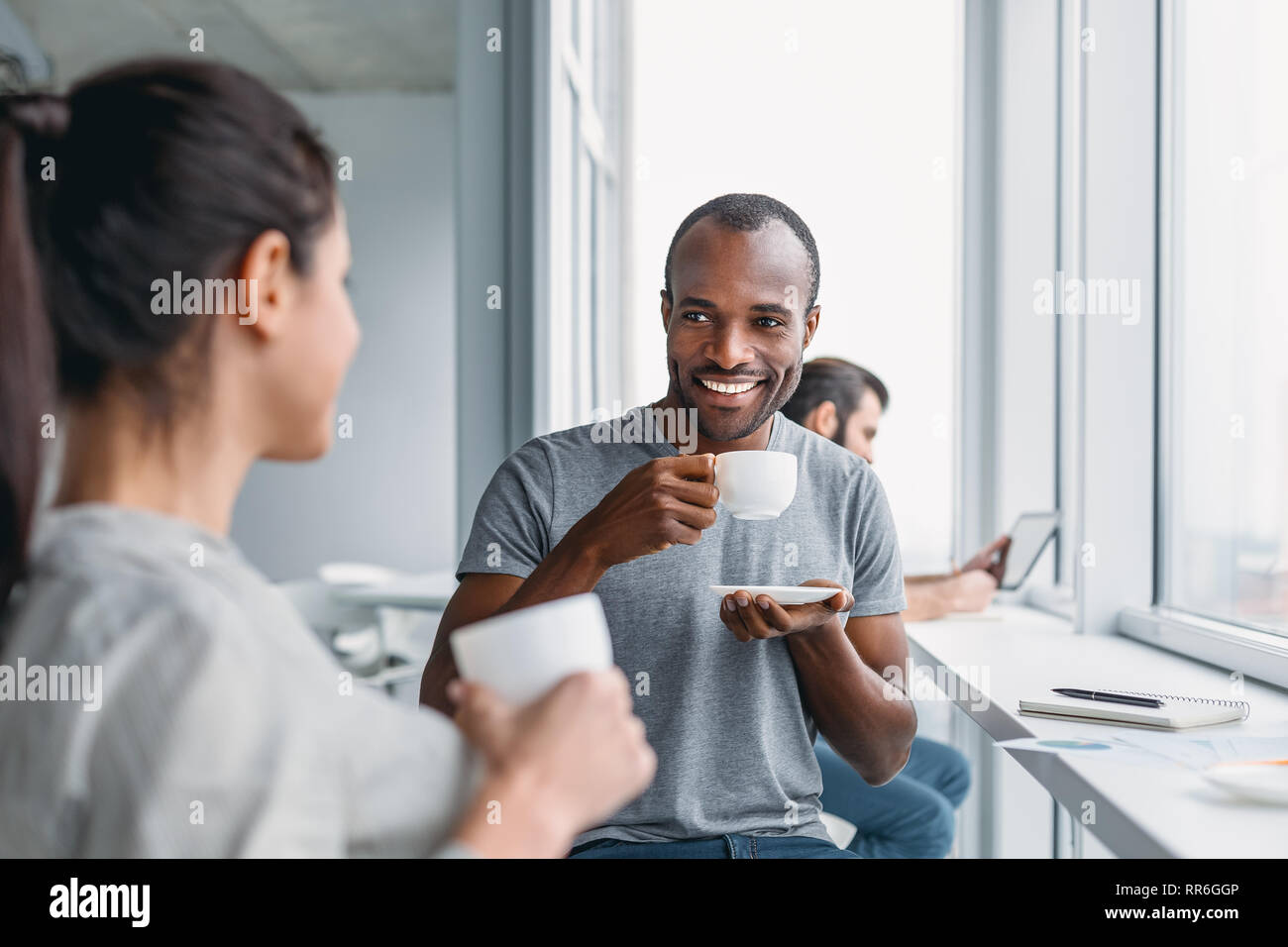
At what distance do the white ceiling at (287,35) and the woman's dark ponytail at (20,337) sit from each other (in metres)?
3.87

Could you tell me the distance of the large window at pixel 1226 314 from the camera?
1.49 metres

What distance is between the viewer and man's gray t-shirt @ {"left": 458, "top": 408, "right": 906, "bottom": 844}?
45.2 inches

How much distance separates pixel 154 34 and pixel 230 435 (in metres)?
4.50

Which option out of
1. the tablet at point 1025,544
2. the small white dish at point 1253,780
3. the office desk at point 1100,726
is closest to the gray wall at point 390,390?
the tablet at point 1025,544

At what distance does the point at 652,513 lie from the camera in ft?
3.31

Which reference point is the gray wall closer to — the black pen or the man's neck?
the man's neck

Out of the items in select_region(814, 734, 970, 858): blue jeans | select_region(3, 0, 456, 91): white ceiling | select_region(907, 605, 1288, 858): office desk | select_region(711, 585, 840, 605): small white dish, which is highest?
select_region(3, 0, 456, 91): white ceiling

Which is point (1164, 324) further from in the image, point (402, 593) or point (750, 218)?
point (402, 593)

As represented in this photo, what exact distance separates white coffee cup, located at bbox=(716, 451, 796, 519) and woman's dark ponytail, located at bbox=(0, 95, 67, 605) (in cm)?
67

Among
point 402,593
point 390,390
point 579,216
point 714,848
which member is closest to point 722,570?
point 714,848

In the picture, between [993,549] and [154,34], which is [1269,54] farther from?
[154,34]

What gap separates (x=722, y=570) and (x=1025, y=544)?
A: 1.28m

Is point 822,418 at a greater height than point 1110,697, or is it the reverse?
point 822,418

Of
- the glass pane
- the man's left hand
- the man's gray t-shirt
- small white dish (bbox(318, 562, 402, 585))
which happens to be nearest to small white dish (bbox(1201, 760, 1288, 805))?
the man's left hand
